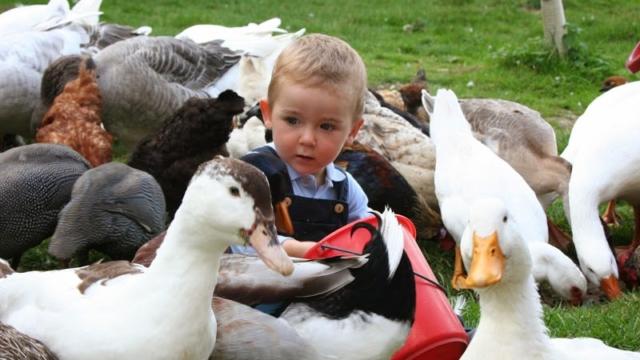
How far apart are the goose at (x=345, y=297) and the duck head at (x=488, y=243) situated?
246 mm

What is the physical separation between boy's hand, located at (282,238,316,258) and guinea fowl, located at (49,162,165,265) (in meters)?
1.46

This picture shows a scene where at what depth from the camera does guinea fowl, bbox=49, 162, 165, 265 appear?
445 centimetres

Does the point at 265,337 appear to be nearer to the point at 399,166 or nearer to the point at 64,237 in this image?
the point at 64,237

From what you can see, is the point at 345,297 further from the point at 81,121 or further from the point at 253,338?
the point at 81,121

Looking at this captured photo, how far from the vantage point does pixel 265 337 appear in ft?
9.73

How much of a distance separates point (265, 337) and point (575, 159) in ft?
10.6

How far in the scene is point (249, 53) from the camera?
725cm

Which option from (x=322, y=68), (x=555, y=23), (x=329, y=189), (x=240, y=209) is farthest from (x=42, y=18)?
(x=240, y=209)

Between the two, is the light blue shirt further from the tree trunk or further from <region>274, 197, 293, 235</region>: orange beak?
the tree trunk

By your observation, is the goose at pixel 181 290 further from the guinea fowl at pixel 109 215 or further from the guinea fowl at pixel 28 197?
the guinea fowl at pixel 28 197

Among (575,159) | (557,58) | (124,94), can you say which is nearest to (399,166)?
(575,159)

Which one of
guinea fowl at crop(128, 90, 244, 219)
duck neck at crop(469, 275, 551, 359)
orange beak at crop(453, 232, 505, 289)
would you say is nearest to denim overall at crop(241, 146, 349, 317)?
duck neck at crop(469, 275, 551, 359)

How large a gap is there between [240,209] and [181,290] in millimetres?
301

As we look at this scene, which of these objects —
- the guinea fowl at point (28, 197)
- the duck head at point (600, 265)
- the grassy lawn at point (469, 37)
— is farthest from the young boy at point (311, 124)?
the grassy lawn at point (469, 37)
